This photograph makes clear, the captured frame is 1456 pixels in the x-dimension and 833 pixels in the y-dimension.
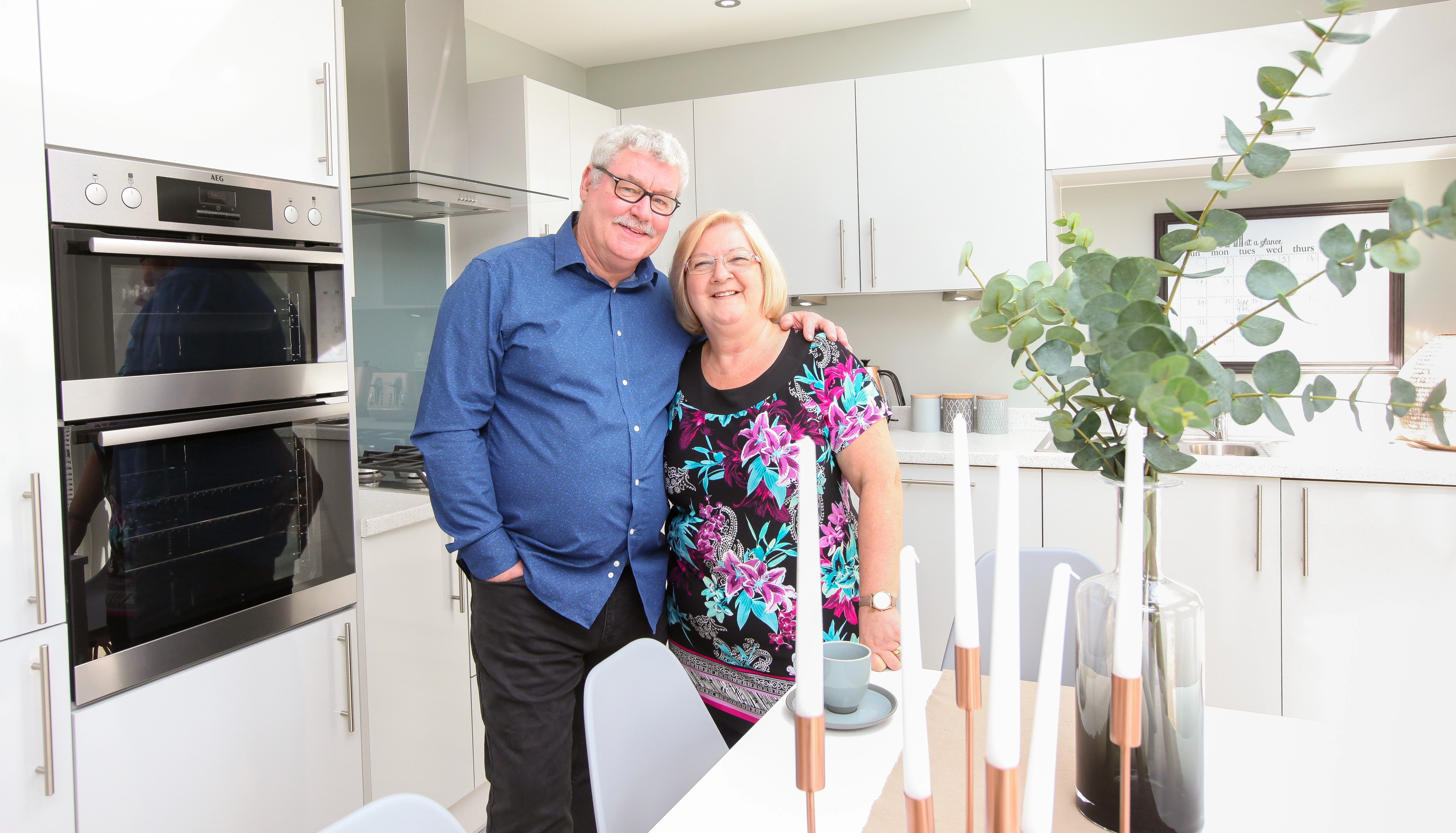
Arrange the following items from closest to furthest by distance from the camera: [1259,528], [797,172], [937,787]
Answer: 1. [937,787]
2. [1259,528]
3. [797,172]

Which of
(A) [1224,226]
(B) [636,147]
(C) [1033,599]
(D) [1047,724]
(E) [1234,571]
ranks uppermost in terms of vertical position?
(B) [636,147]

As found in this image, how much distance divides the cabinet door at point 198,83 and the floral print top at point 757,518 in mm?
996

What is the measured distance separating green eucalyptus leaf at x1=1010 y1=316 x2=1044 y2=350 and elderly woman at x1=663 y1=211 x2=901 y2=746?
2.23 ft

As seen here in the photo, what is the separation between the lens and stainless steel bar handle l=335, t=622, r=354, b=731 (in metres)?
1.98

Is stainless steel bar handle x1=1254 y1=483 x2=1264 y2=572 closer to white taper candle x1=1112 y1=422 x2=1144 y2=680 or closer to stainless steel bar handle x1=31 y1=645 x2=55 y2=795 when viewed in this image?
white taper candle x1=1112 y1=422 x2=1144 y2=680

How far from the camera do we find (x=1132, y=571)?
58cm

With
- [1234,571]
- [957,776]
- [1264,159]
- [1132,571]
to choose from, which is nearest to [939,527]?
[1234,571]

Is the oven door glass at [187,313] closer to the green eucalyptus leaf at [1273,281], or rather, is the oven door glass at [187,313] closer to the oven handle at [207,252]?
the oven handle at [207,252]

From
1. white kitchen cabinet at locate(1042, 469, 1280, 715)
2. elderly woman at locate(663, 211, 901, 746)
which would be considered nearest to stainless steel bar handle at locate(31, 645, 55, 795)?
elderly woman at locate(663, 211, 901, 746)

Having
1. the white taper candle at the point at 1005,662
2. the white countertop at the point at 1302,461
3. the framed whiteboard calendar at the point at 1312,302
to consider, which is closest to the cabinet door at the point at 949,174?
the framed whiteboard calendar at the point at 1312,302

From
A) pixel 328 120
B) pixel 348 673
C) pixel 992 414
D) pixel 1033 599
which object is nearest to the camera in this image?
pixel 1033 599

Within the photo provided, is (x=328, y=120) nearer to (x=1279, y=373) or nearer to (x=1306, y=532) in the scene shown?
(x=1279, y=373)

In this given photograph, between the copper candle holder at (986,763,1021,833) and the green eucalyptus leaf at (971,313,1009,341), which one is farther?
the green eucalyptus leaf at (971,313,1009,341)

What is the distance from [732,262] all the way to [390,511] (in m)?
1.18
